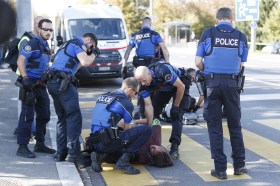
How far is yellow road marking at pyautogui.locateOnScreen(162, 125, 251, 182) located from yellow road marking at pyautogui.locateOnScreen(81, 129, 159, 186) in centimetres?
60

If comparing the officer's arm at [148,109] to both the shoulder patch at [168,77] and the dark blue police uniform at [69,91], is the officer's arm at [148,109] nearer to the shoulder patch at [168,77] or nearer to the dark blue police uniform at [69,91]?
the shoulder patch at [168,77]

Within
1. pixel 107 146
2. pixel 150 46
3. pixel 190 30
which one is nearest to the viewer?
pixel 107 146

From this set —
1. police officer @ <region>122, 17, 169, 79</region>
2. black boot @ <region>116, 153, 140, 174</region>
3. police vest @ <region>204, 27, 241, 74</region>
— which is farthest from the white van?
police vest @ <region>204, 27, 241, 74</region>

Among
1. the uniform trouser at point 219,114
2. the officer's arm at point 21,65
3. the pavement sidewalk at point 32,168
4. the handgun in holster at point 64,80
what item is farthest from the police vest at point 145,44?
the uniform trouser at point 219,114

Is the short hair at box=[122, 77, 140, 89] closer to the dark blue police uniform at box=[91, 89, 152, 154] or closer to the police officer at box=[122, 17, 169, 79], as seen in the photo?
the dark blue police uniform at box=[91, 89, 152, 154]

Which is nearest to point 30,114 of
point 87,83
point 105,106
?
point 105,106

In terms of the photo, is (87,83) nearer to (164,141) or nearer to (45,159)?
(164,141)

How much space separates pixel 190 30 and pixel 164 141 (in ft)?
175

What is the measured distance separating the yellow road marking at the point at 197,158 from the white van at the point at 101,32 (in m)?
7.10

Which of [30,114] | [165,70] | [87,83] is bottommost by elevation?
[87,83]

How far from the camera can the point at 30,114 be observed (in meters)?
5.71

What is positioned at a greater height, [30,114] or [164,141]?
[30,114]

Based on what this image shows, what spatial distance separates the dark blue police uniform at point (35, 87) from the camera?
5602mm

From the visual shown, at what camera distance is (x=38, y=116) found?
19.3ft
